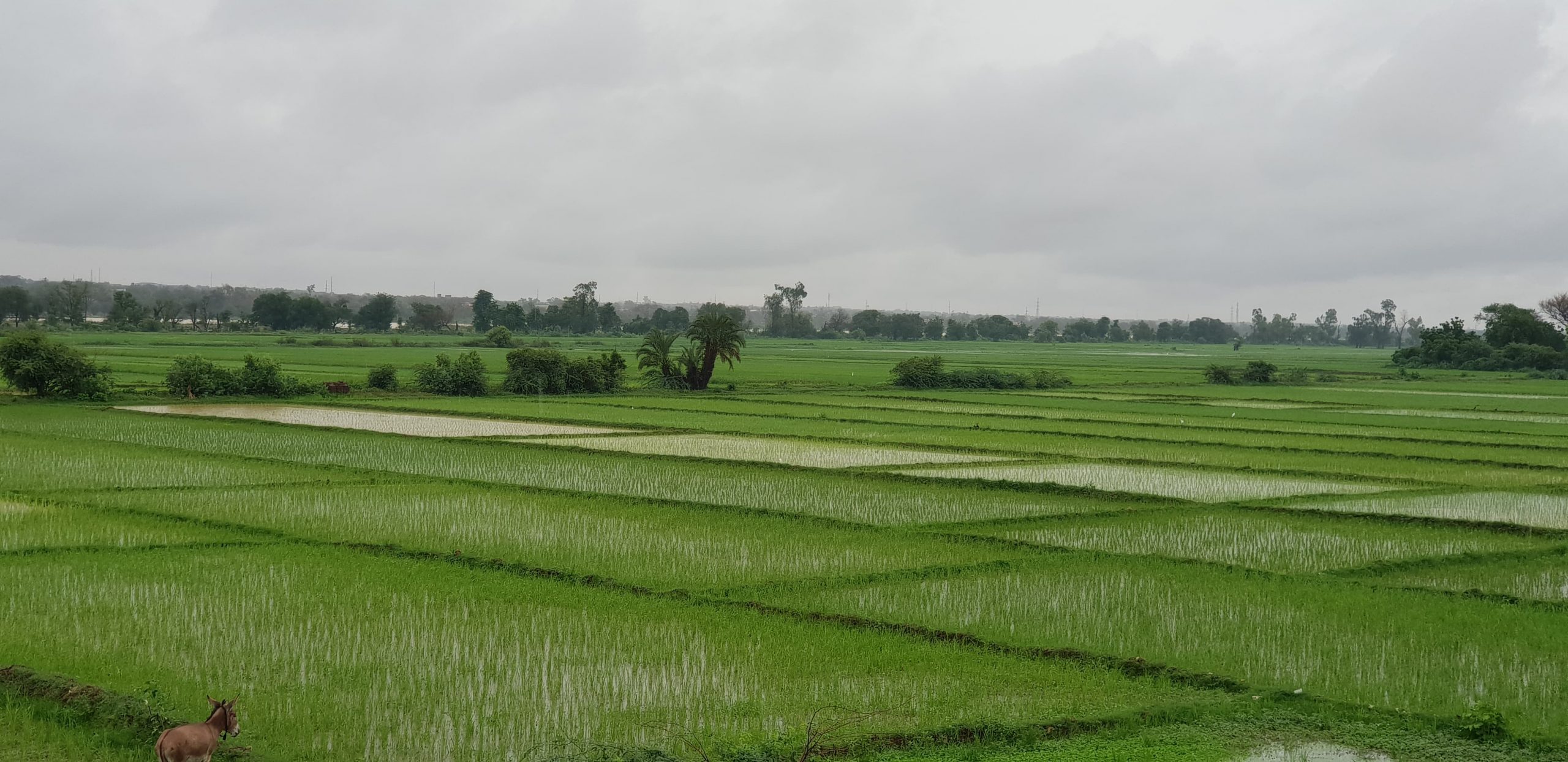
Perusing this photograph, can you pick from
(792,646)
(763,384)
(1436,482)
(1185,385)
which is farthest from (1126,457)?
(1185,385)

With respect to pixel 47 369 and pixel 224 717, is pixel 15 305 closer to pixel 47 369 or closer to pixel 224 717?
pixel 47 369

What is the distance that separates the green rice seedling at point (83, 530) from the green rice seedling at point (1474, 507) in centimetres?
1231

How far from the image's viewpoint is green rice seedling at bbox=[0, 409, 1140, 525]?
15375 mm

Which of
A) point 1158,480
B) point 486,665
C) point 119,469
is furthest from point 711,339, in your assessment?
point 486,665

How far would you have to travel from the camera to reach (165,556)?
11492 millimetres

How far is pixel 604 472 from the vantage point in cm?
1847

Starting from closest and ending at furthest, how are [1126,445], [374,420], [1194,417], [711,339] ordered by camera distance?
[1126,445], [374,420], [1194,417], [711,339]

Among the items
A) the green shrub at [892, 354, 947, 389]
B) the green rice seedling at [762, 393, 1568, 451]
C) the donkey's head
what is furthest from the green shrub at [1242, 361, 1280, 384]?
the donkey's head

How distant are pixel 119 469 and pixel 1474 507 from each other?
57.4 ft

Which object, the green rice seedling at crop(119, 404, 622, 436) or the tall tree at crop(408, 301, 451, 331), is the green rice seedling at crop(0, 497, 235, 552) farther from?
the tall tree at crop(408, 301, 451, 331)

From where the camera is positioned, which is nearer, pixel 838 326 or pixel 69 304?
pixel 69 304

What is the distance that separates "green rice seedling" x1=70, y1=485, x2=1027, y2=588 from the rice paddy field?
69 mm

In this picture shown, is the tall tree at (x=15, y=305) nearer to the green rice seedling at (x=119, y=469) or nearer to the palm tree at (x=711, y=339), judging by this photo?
the palm tree at (x=711, y=339)

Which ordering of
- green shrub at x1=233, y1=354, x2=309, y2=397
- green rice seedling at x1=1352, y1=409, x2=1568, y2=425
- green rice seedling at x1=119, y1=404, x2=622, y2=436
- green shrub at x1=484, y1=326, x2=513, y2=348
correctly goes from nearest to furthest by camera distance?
green rice seedling at x1=119, y1=404, x2=622, y2=436, green rice seedling at x1=1352, y1=409, x2=1568, y2=425, green shrub at x1=233, y1=354, x2=309, y2=397, green shrub at x1=484, y1=326, x2=513, y2=348
